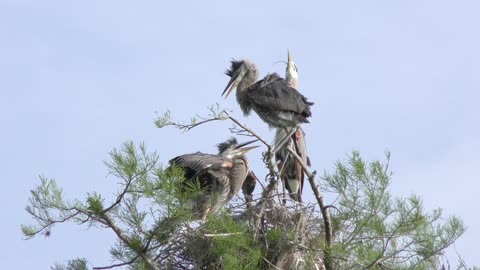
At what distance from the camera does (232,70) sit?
10805 mm

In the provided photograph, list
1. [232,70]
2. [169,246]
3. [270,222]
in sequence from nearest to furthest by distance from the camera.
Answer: [169,246], [270,222], [232,70]

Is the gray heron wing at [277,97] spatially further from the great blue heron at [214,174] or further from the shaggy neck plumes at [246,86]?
the great blue heron at [214,174]

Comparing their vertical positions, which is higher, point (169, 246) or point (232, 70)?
point (232, 70)

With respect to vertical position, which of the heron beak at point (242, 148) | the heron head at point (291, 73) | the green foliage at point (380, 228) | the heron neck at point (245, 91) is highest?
the heron head at point (291, 73)

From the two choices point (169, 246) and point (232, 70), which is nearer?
point (169, 246)

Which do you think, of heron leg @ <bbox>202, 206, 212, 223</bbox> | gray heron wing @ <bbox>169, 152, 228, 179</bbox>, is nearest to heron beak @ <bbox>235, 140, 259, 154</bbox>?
gray heron wing @ <bbox>169, 152, 228, 179</bbox>

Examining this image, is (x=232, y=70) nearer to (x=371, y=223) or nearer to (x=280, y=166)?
(x=280, y=166)

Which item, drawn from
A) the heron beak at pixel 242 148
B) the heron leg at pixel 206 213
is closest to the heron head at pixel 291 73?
the heron beak at pixel 242 148

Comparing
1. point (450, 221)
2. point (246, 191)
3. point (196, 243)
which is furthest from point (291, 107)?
point (450, 221)

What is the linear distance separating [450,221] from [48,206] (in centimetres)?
263

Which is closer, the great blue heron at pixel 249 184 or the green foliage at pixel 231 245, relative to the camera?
the green foliage at pixel 231 245

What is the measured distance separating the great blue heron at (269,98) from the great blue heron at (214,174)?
43cm

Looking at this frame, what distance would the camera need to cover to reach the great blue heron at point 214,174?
8985mm

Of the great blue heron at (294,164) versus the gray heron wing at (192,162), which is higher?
the great blue heron at (294,164)
